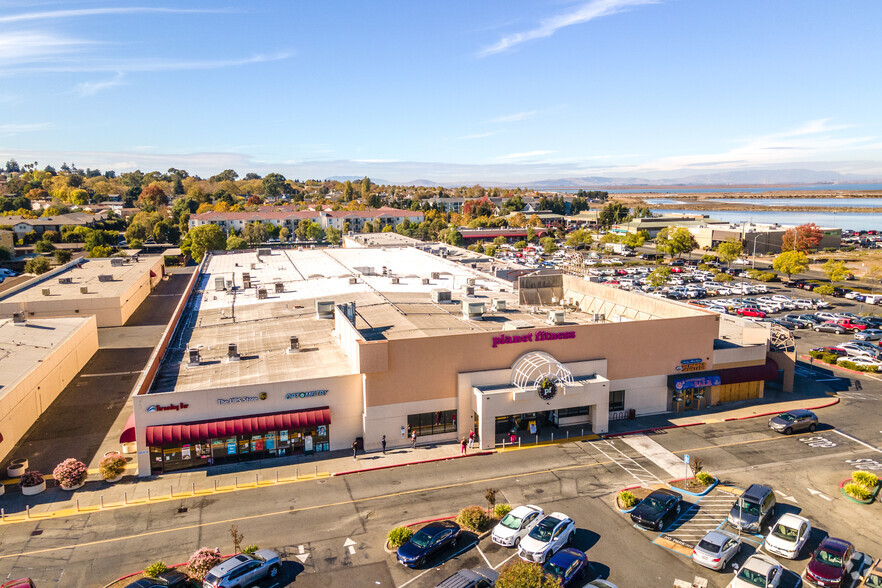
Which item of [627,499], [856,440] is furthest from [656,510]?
[856,440]

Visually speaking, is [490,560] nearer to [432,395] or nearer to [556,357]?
[432,395]

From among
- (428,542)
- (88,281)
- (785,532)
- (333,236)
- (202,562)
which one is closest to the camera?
(202,562)

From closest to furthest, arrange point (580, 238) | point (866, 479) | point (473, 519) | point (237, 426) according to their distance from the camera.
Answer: point (473, 519), point (866, 479), point (237, 426), point (580, 238)

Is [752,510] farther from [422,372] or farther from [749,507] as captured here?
[422,372]

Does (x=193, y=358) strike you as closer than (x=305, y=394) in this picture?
No

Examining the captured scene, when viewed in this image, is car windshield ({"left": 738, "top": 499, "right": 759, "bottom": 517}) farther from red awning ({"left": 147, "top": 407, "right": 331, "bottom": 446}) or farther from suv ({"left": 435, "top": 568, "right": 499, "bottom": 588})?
red awning ({"left": 147, "top": 407, "right": 331, "bottom": 446})

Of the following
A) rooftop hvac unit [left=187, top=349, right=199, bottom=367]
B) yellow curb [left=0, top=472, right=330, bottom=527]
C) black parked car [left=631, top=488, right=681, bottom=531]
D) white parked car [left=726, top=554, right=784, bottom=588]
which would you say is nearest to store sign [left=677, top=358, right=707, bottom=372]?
black parked car [left=631, top=488, right=681, bottom=531]
